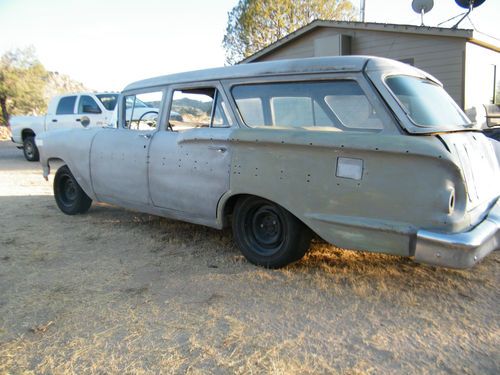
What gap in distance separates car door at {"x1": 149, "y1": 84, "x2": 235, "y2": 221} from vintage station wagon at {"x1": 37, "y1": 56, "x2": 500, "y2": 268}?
1cm

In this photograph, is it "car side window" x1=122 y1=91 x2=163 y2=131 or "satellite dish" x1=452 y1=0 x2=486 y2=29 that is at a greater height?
"satellite dish" x1=452 y1=0 x2=486 y2=29

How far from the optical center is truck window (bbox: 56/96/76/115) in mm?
11250

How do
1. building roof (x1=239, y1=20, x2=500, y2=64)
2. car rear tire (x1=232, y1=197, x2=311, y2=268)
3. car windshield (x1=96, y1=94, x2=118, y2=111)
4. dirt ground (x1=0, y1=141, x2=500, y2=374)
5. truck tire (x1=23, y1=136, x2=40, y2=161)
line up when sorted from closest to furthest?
1. dirt ground (x1=0, y1=141, x2=500, y2=374)
2. car rear tire (x1=232, y1=197, x2=311, y2=268)
3. building roof (x1=239, y1=20, x2=500, y2=64)
4. car windshield (x1=96, y1=94, x2=118, y2=111)
5. truck tire (x1=23, y1=136, x2=40, y2=161)

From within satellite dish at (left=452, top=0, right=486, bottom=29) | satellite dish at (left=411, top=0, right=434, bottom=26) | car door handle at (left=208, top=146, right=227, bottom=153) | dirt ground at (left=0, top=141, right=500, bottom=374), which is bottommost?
dirt ground at (left=0, top=141, right=500, bottom=374)

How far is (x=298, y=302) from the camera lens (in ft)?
10.1

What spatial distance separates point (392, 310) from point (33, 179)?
854 cm

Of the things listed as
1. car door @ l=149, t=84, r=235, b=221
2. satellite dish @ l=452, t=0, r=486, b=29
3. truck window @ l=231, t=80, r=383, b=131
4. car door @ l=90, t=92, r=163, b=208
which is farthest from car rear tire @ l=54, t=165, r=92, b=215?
satellite dish @ l=452, t=0, r=486, b=29

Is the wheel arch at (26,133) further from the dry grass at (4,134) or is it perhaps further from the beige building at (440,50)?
the dry grass at (4,134)

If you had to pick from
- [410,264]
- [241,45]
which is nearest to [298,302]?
Answer: [410,264]

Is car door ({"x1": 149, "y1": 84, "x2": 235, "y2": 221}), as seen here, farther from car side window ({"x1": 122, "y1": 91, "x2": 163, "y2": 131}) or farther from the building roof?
the building roof

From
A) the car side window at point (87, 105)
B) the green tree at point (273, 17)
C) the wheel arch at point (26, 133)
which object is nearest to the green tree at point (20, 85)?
the green tree at point (273, 17)

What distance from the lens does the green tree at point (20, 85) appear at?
26719 mm

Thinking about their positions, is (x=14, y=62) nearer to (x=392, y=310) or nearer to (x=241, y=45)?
(x=241, y=45)

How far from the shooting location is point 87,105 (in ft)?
36.0
